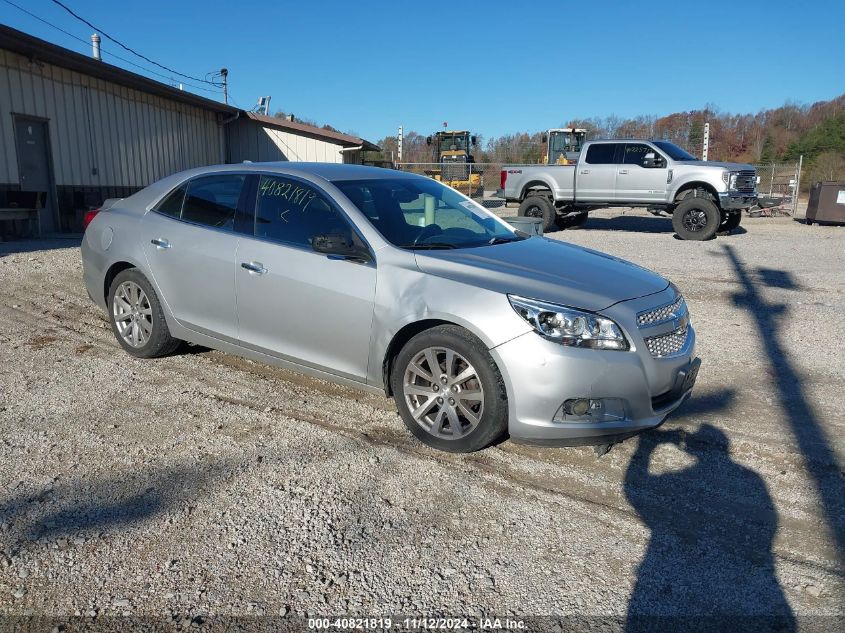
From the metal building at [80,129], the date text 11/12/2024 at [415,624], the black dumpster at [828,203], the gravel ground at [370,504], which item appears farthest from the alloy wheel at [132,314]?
the black dumpster at [828,203]

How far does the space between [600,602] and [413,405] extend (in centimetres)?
157

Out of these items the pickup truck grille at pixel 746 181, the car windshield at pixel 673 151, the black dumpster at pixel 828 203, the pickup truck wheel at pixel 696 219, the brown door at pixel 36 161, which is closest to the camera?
the brown door at pixel 36 161

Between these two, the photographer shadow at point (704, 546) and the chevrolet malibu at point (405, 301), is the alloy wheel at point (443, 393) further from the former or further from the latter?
the photographer shadow at point (704, 546)

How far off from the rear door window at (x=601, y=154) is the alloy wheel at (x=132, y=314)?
13019 millimetres

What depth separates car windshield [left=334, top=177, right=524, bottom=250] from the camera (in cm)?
420

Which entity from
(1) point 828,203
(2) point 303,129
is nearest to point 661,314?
(1) point 828,203

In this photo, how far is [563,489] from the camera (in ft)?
11.1

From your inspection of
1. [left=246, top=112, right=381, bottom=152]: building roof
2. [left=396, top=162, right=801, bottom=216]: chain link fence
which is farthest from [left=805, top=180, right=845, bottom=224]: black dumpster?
[left=246, top=112, right=381, bottom=152]: building roof

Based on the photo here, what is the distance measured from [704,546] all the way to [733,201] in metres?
13.2

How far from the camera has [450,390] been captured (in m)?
3.62

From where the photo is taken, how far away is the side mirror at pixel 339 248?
397cm

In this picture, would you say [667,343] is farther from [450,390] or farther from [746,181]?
[746,181]

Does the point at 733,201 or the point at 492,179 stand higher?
the point at 492,179

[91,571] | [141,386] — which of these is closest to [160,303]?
[141,386]
